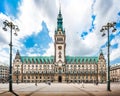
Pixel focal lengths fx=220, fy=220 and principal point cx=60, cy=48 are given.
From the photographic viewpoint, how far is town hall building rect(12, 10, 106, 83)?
477 ft

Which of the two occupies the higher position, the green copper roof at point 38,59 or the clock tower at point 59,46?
the clock tower at point 59,46

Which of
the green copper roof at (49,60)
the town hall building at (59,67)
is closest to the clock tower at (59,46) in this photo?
the town hall building at (59,67)

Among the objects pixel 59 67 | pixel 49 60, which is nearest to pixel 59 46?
pixel 59 67

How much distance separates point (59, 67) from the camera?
145m

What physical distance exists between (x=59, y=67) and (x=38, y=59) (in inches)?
841

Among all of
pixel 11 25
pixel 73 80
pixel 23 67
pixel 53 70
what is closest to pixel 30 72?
pixel 23 67

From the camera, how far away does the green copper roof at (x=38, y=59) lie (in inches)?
6153

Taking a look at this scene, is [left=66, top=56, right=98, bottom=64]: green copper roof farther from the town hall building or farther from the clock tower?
the clock tower

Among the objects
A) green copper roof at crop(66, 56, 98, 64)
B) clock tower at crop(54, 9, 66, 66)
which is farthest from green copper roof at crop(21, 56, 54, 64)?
green copper roof at crop(66, 56, 98, 64)

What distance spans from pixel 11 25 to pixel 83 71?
4867 inches

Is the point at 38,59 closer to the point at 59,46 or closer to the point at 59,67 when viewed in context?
the point at 59,67

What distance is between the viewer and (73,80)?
14862 cm

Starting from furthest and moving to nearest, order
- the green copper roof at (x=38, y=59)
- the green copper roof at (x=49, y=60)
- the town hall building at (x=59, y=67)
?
the green copper roof at (x=49, y=60) → the green copper roof at (x=38, y=59) → the town hall building at (x=59, y=67)

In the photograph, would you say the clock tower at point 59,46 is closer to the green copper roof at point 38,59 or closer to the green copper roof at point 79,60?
the green copper roof at point 38,59
